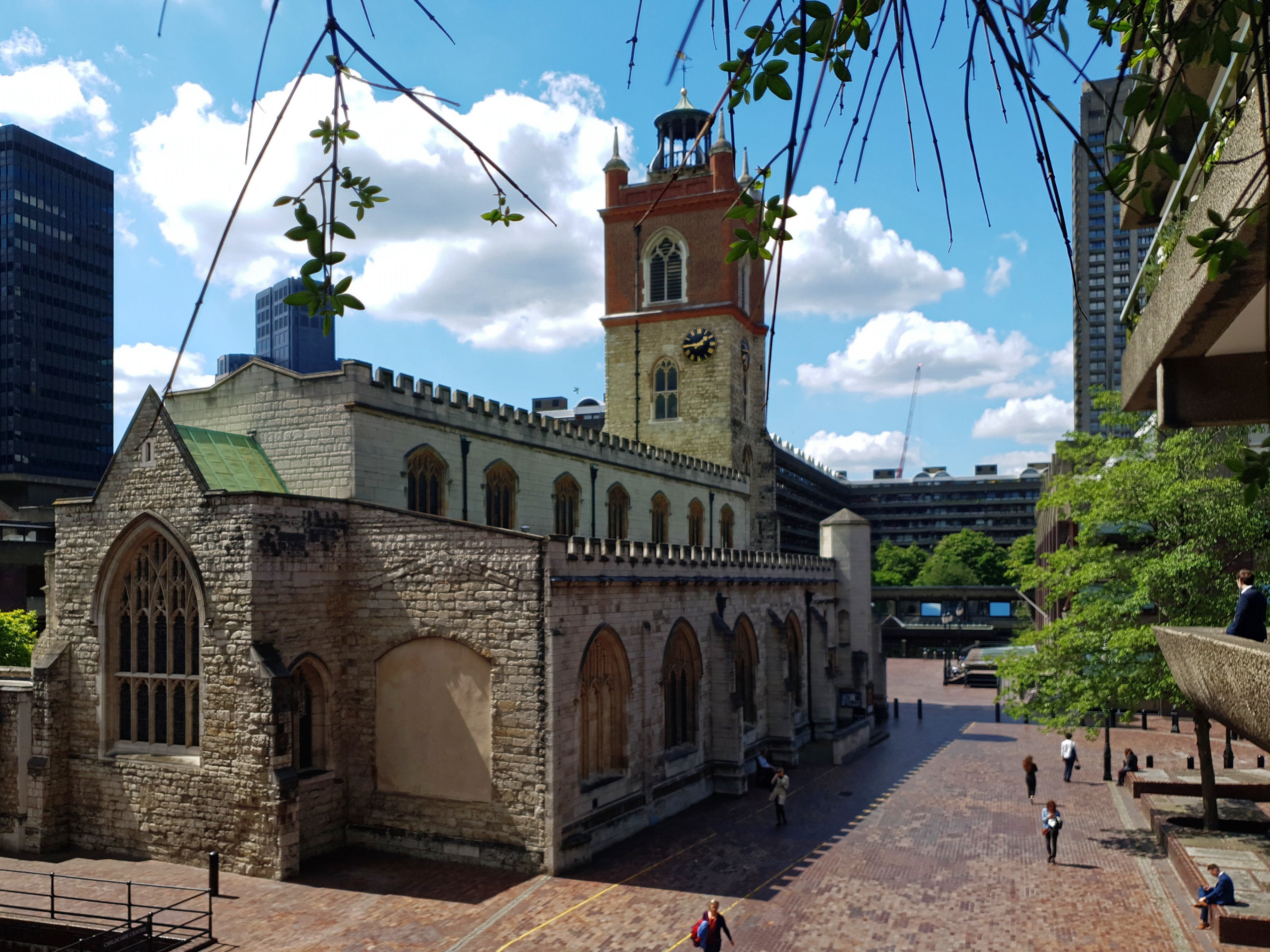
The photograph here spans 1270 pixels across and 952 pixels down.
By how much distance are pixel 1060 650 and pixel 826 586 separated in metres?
20.0

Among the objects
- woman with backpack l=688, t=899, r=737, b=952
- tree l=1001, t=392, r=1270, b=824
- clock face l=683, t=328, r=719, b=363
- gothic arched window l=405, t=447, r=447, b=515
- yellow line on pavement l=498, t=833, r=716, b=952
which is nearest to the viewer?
woman with backpack l=688, t=899, r=737, b=952

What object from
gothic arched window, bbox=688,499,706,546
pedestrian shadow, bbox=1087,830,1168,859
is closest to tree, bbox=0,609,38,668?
gothic arched window, bbox=688,499,706,546

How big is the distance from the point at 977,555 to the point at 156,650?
9800 centimetres

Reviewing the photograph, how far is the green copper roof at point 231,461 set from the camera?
24.1 metres

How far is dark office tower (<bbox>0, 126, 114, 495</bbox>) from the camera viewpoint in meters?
86.7

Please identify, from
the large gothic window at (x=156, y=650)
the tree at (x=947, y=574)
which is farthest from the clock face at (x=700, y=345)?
the tree at (x=947, y=574)

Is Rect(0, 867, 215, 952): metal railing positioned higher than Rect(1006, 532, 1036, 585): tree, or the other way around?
Rect(1006, 532, 1036, 585): tree

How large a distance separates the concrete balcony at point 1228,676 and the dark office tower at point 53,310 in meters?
94.0

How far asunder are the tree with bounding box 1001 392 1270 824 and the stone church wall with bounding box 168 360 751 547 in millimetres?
16514

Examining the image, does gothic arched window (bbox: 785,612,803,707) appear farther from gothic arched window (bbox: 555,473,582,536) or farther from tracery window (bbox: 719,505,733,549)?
gothic arched window (bbox: 555,473,582,536)

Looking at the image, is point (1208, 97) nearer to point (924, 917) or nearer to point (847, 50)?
point (847, 50)

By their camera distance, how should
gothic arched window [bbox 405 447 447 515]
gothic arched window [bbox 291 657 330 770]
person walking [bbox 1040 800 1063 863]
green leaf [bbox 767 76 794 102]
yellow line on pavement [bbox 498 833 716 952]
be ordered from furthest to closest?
gothic arched window [bbox 405 447 447 515]
gothic arched window [bbox 291 657 330 770]
person walking [bbox 1040 800 1063 863]
yellow line on pavement [bbox 498 833 716 952]
green leaf [bbox 767 76 794 102]

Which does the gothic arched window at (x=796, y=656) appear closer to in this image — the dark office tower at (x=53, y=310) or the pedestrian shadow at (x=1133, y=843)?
the pedestrian shadow at (x=1133, y=843)

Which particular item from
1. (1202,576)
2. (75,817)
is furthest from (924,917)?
(75,817)
